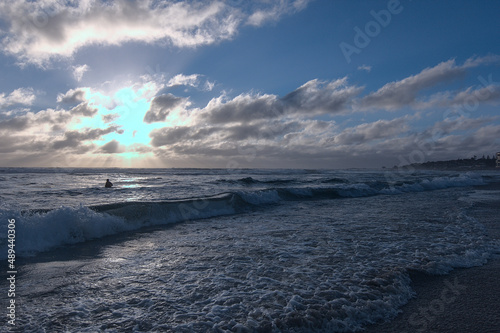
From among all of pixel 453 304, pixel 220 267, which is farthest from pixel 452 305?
pixel 220 267

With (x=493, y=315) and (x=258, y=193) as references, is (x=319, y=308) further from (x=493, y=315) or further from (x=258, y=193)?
(x=258, y=193)

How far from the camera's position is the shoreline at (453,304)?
4.00 m

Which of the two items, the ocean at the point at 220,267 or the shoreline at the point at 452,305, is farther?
the ocean at the point at 220,267

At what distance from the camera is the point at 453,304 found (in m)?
4.64

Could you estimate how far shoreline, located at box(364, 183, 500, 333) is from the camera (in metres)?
4.00

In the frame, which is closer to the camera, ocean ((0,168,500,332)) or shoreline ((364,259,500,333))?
shoreline ((364,259,500,333))

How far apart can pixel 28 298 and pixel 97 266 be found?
5.74ft

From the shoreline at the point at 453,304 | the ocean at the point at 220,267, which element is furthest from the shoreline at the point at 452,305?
the ocean at the point at 220,267

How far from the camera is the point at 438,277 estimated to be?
5.85 meters

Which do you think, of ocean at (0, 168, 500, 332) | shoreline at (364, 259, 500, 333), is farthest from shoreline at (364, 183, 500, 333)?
ocean at (0, 168, 500, 332)

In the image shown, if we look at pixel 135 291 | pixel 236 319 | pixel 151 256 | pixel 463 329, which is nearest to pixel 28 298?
pixel 135 291

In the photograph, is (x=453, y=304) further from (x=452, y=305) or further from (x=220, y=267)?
(x=220, y=267)

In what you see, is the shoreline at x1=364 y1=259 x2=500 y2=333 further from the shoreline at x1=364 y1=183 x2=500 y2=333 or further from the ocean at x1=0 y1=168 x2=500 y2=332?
the ocean at x1=0 y1=168 x2=500 y2=332

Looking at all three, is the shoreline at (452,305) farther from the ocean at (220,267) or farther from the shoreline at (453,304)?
the ocean at (220,267)
